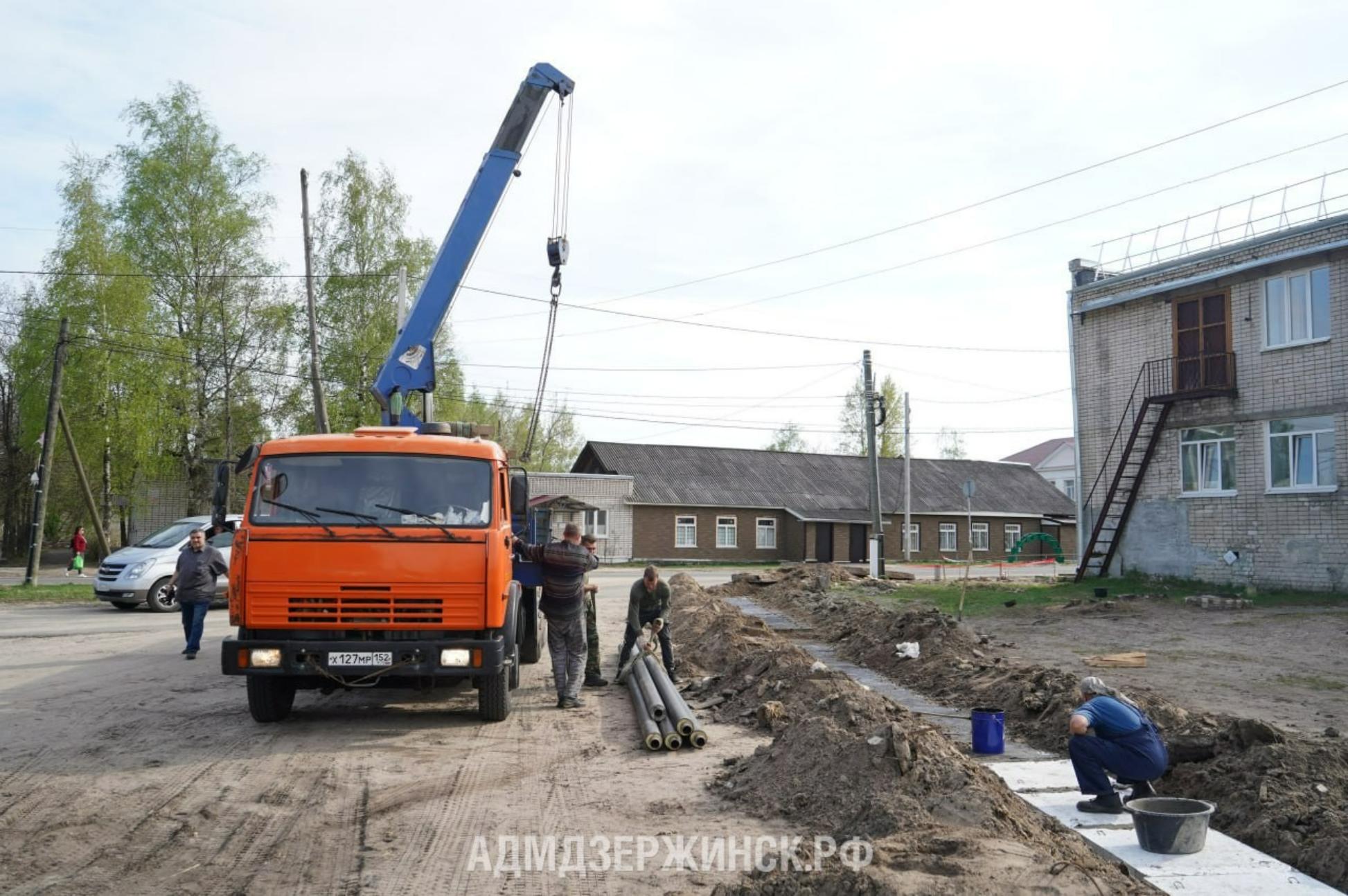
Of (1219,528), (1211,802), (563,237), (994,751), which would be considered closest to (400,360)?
(563,237)

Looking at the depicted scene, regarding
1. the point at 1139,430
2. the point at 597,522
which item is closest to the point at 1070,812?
the point at 1139,430

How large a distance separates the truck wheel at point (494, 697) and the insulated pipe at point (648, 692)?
4.25 feet

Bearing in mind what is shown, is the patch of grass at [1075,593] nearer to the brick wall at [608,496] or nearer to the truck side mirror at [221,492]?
the truck side mirror at [221,492]

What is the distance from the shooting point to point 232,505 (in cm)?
4225

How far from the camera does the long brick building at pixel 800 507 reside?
4816 centimetres

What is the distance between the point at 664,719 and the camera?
8688 mm

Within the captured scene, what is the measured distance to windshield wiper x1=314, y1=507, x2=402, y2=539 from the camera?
28.1ft

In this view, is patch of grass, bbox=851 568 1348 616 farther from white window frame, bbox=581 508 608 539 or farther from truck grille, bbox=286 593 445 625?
white window frame, bbox=581 508 608 539

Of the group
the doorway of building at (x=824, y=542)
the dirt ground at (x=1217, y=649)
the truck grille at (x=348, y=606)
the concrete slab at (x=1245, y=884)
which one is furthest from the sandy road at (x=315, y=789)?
the doorway of building at (x=824, y=542)

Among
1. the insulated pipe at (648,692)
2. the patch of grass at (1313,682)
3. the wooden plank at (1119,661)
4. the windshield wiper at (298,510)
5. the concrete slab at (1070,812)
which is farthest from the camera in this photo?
the wooden plank at (1119,661)

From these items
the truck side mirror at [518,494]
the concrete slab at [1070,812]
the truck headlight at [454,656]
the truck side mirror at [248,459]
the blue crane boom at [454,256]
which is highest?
the blue crane boom at [454,256]

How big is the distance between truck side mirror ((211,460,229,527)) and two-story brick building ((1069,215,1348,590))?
792 inches

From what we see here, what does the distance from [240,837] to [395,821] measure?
0.88 meters

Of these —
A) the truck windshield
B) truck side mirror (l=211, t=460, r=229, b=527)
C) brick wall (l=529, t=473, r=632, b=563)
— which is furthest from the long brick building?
the truck windshield
